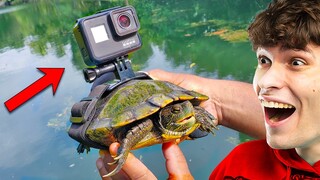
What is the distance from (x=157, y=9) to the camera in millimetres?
11305

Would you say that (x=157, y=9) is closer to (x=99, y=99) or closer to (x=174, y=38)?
(x=174, y=38)

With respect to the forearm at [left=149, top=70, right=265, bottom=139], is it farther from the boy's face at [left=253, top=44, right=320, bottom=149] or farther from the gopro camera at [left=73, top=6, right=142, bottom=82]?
the boy's face at [left=253, top=44, right=320, bottom=149]

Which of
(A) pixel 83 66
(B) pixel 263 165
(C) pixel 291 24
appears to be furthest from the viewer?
(A) pixel 83 66

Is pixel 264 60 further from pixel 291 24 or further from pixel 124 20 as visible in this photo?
pixel 124 20

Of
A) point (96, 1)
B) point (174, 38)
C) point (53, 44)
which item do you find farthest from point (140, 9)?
point (96, 1)

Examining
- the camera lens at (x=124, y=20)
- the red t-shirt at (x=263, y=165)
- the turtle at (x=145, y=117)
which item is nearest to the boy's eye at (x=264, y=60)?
the red t-shirt at (x=263, y=165)

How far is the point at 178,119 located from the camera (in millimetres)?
1089

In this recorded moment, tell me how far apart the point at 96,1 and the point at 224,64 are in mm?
13807

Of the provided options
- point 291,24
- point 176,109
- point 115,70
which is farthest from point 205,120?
point 291,24

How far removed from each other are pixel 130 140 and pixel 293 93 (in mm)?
512

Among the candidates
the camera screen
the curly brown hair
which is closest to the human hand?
the camera screen

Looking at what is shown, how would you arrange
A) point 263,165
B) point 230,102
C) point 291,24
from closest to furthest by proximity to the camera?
point 291,24 < point 263,165 < point 230,102

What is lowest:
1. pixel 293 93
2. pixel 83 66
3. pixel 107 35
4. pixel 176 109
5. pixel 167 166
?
pixel 83 66

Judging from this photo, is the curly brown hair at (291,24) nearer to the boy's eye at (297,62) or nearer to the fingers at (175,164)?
the boy's eye at (297,62)
